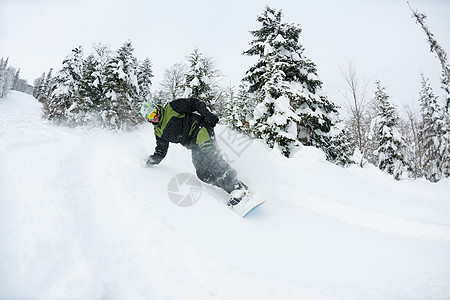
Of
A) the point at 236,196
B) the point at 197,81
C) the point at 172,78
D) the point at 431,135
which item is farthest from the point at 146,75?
the point at 431,135

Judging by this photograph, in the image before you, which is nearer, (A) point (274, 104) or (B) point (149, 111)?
(B) point (149, 111)

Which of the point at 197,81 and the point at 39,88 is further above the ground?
the point at 197,81

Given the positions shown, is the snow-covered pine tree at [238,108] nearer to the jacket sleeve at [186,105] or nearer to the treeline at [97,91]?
the treeline at [97,91]

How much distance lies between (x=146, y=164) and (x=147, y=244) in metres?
1.97

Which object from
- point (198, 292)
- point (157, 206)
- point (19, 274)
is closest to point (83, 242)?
point (19, 274)

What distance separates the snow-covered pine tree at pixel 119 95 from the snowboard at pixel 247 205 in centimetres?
1270

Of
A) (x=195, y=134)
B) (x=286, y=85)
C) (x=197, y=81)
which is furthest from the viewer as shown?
(x=197, y=81)

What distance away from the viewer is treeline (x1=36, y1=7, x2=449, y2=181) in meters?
7.45

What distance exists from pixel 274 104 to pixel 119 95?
38.4ft

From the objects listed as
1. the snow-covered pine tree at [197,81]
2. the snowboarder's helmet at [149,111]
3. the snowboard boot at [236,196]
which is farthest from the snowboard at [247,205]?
the snow-covered pine tree at [197,81]

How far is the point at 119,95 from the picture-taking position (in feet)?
43.1

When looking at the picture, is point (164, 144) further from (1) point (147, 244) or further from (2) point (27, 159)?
(1) point (147, 244)

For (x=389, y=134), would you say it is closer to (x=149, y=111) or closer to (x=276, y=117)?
(x=276, y=117)

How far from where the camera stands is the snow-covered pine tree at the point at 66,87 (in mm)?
14086
